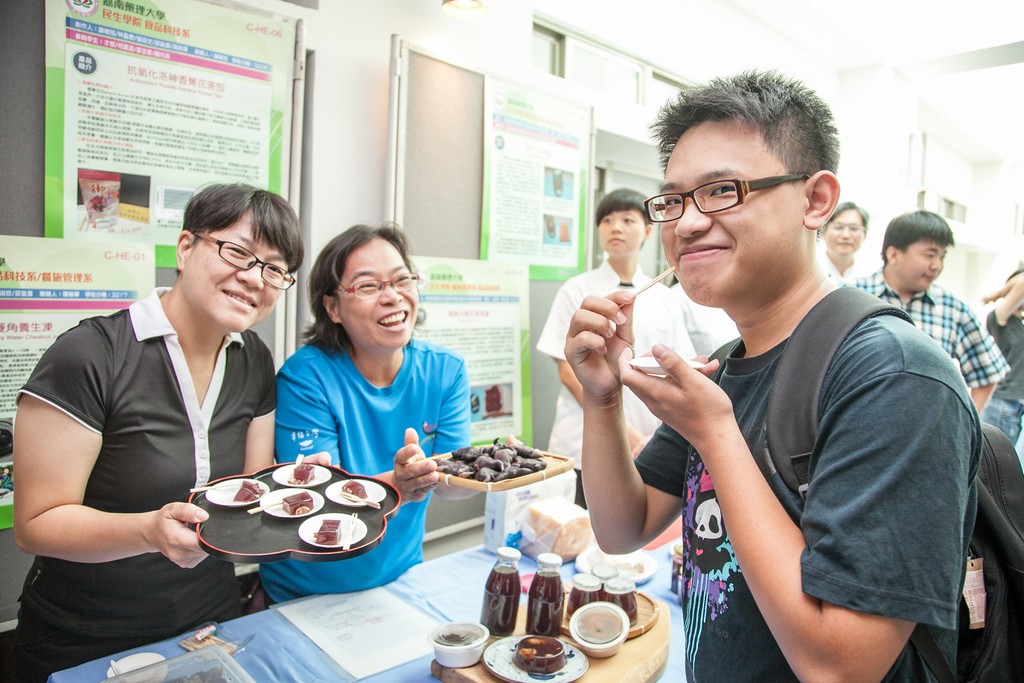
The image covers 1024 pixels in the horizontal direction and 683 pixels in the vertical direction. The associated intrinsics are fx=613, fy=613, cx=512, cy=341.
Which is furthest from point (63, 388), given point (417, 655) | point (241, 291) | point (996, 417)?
point (996, 417)

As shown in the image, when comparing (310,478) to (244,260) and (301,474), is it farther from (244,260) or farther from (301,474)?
(244,260)

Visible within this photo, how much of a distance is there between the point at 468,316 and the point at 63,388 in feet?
6.37

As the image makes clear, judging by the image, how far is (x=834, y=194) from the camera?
0.95 meters

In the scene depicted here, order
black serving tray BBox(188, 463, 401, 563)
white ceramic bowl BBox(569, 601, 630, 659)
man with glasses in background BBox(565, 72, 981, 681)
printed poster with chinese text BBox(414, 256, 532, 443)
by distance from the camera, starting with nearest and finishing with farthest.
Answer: man with glasses in background BBox(565, 72, 981, 681)
black serving tray BBox(188, 463, 401, 563)
white ceramic bowl BBox(569, 601, 630, 659)
printed poster with chinese text BBox(414, 256, 532, 443)

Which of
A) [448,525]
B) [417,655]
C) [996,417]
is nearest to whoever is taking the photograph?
[417,655]

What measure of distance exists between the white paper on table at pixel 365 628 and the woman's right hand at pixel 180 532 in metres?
0.44

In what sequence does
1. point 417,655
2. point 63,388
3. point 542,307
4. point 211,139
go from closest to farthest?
point 63,388
point 417,655
point 211,139
point 542,307

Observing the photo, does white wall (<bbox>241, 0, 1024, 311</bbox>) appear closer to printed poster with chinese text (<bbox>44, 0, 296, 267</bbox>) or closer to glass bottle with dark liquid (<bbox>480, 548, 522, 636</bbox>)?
printed poster with chinese text (<bbox>44, 0, 296, 267</bbox>)

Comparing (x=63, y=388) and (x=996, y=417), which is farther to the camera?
(x=996, y=417)

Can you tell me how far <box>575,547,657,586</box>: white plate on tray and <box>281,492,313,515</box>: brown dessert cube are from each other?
0.91 meters

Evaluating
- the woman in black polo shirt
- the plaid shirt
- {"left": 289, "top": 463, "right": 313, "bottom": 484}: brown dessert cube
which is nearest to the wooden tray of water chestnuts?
{"left": 289, "top": 463, "right": 313, "bottom": 484}: brown dessert cube

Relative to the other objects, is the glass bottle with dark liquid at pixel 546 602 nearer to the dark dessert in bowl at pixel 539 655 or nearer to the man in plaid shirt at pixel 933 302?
the dark dessert in bowl at pixel 539 655

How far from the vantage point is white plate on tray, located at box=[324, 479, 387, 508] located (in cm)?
132

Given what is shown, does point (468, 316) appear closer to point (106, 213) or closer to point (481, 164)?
point (481, 164)
